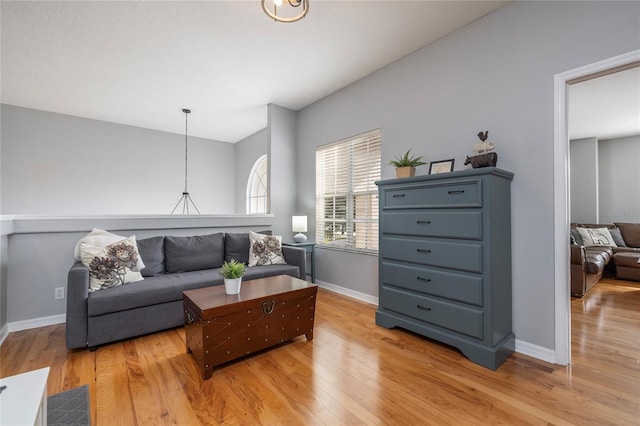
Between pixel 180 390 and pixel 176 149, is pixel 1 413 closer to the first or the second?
pixel 180 390

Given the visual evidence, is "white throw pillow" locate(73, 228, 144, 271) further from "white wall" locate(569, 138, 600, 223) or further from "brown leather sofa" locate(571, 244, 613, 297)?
"white wall" locate(569, 138, 600, 223)

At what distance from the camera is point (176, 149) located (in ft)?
19.1

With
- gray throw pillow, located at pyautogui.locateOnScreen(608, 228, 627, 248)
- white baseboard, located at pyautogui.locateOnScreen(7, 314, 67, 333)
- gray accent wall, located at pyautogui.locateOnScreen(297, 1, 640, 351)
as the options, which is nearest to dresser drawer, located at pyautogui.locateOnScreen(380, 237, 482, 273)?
gray accent wall, located at pyautogui.locateOnScreen(297, 1, 640, 351)

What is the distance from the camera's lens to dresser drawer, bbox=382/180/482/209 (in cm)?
206

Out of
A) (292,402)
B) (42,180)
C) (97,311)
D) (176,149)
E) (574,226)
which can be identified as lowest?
(292,402)

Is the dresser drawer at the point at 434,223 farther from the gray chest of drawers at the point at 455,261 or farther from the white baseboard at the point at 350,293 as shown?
the white baseboard at the point at 350,293

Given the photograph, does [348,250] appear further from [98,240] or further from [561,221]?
[98,240]

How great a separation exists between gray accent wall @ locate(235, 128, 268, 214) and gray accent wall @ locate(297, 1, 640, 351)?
357cm

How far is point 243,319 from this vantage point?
6.60ft

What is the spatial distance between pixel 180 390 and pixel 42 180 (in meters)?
4.84

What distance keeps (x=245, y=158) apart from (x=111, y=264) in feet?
13.8

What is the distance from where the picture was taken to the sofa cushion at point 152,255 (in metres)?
2.94

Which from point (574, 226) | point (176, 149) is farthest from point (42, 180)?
point (574, 226)

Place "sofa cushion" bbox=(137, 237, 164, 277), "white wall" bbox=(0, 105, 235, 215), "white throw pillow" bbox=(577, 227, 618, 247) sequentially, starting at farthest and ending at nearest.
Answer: "white throw pillow" bbox=(577, 227, 618, 247), "white wall" bbox=(0, 105, 235, 215), "sofa cushion" bbox=(137, 237, 164, 277)
